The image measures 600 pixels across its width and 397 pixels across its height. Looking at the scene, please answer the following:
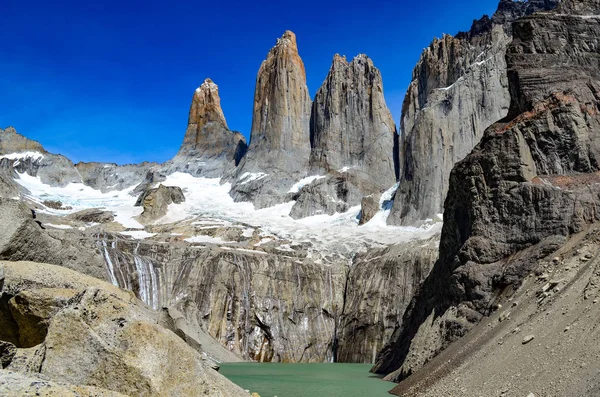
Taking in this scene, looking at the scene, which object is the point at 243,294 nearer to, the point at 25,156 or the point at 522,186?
the point at 522,186

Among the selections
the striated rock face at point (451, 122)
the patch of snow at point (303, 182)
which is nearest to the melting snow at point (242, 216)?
the patch of snow at point (303, 182)

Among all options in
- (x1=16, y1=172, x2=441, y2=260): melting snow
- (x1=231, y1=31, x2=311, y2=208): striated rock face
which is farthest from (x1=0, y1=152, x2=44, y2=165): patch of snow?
(x1=231, y1=31, x2=311, y2=208): striated rock face

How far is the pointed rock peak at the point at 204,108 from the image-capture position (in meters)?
145

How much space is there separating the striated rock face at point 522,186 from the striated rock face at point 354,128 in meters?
73.7

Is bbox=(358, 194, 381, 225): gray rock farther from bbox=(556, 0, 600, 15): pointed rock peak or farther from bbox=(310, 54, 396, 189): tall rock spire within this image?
bbox=(556, 0, 600, 15): pointed rock peak

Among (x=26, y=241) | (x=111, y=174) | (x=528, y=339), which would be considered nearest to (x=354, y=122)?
(x=111, y=174)

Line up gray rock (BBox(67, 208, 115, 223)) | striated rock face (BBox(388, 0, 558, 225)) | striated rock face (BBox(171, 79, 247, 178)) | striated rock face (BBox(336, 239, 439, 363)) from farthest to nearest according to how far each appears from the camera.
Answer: striated rock face (BBox(171, 79, 247, 178)) < gray rock (BBox(67, 208, 115, 223)) < striated rock face (BBox(388, 0, 558, 225)) < striated rock face (BBox(336, 239, 439, 363))

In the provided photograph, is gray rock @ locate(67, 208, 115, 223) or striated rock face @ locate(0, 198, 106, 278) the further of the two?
gray rock @ locate(67, 208, 115, 223)

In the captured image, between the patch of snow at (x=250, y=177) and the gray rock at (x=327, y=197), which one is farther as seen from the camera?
the patch of snow at (x=250, y=177)

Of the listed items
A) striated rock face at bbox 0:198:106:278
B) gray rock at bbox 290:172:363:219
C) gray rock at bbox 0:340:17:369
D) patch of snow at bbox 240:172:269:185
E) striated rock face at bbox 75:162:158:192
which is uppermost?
striated rock face at bbox 75:162:158:192

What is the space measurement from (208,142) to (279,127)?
1145 inches

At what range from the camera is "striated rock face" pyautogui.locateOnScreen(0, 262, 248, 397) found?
6926 millimetres

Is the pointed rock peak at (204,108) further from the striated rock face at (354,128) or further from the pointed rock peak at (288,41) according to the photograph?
the striated rock face at (354,128)

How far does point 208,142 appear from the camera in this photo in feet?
468
